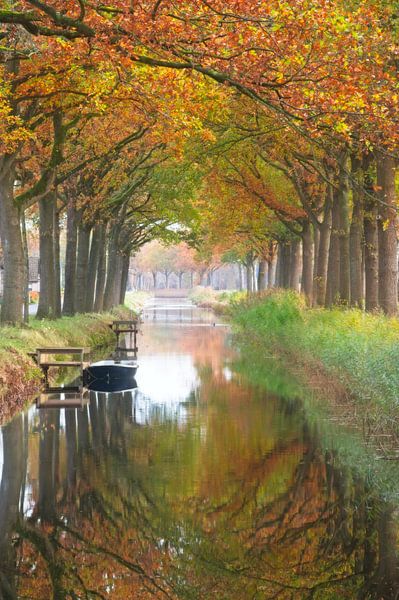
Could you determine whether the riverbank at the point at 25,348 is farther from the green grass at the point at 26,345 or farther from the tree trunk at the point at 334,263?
the tree trunk at the point at 334,263

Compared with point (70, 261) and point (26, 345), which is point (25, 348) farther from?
point (70, 261)

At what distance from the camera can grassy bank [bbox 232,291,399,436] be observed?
49.1 ft

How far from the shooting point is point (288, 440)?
50.5ft

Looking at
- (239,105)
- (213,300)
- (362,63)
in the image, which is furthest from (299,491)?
(213,300)

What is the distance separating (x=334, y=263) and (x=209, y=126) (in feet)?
20.7

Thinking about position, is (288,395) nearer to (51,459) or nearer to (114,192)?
(51,459)

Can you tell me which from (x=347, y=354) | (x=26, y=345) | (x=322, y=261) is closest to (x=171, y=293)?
(x=322, y=261)

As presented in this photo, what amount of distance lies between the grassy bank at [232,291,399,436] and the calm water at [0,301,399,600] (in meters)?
0.76

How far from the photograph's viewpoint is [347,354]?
18.8 meters

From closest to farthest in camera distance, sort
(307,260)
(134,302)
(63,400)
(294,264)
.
A: (63,400) → (307,260) → (294,264) → (134,302)

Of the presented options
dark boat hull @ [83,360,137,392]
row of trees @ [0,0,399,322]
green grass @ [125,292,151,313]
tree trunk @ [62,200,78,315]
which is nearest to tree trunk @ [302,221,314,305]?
row of trees @ [0,0,399,322]

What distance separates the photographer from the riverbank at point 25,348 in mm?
19625

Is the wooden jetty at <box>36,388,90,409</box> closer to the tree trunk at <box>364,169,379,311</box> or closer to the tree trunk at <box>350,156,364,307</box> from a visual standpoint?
the tree trunk at <box>364,169,379,311</box>

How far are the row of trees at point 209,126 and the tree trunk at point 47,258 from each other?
48 millimetres
